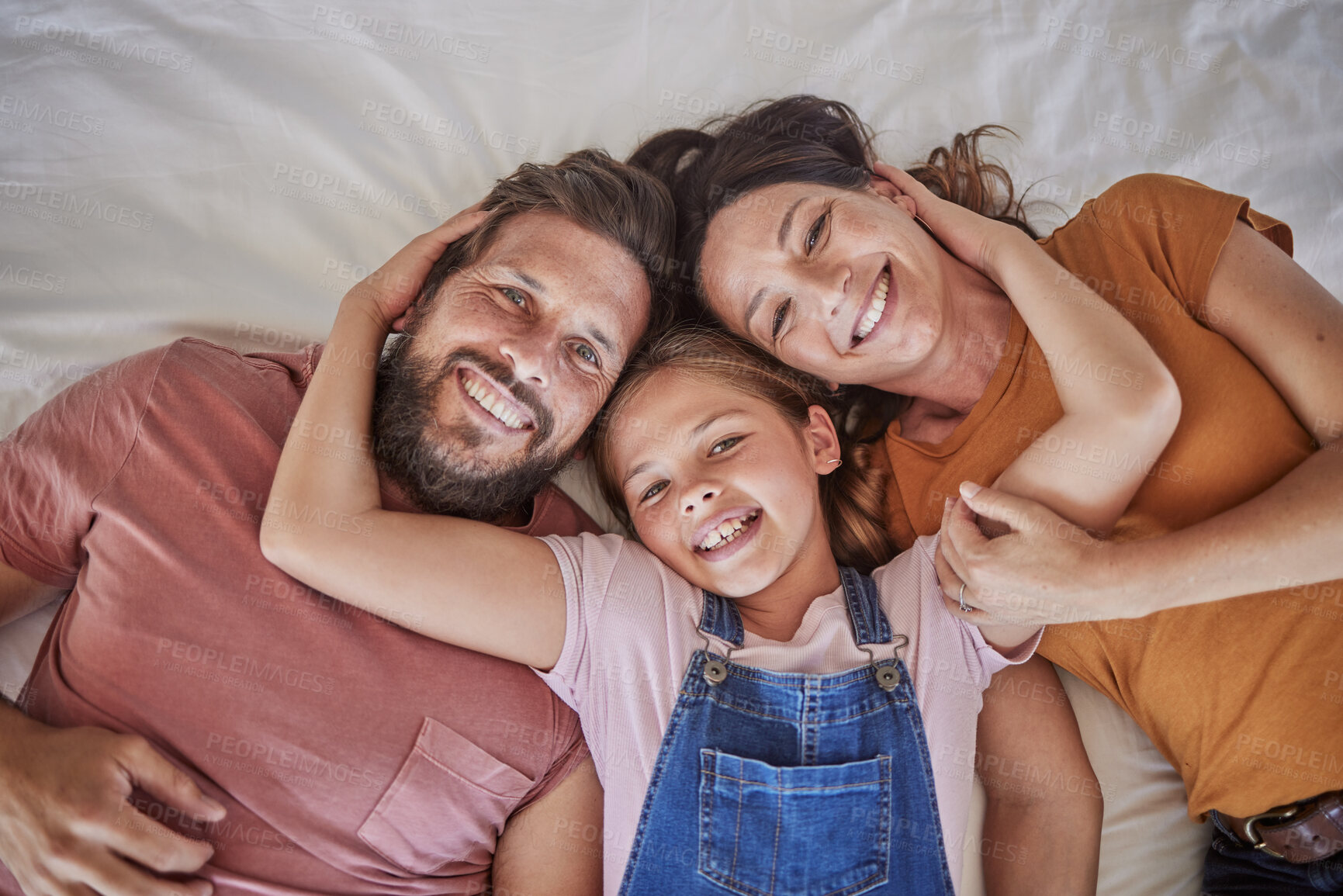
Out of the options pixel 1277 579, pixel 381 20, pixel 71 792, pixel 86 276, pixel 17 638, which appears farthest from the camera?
pixel 381 20

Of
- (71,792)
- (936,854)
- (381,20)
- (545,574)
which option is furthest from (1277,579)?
(381,20)

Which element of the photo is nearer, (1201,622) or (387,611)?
(387,611)

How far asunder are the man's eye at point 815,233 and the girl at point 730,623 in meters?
0.14

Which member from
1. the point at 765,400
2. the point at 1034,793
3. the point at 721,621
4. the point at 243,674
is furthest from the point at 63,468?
the point at 1034,793

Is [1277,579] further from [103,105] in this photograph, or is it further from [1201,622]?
[103,105]

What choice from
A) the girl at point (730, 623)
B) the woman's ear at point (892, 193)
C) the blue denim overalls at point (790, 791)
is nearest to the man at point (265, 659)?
the girl at point (730, 623)

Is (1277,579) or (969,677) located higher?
(1277,579)

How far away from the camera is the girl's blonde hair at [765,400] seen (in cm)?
211

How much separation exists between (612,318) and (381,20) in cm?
131

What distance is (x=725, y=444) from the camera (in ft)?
6.44

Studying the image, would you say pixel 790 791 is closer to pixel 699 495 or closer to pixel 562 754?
pixel 562 754

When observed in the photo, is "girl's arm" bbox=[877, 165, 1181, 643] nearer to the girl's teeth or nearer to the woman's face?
the woman's face

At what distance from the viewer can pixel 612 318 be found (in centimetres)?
208

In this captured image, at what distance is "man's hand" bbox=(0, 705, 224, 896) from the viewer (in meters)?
1.57
